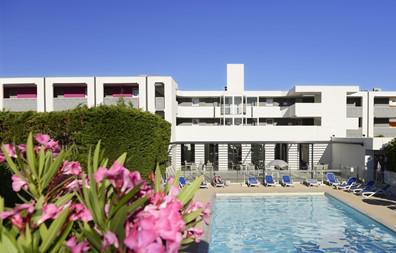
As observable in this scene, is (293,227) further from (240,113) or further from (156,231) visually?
(240,113)

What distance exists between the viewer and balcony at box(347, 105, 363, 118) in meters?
38.8

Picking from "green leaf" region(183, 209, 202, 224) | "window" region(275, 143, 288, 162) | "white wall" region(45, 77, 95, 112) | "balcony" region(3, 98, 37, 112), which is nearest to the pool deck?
"green leaf" region(183, 209, 202, 224)

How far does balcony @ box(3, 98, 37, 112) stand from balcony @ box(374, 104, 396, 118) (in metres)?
35.8

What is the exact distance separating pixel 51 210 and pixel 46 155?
0.77m

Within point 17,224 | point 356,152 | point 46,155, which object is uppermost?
point 46,155

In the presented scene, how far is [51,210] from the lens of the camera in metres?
2.19

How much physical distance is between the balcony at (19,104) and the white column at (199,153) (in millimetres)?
14890

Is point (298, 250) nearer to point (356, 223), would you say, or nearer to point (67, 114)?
point (356, 223)

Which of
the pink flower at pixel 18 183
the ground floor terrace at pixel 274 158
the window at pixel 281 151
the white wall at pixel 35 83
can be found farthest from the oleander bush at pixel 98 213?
the window at pixel 281 151

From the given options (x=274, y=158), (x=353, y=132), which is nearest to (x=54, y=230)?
(x=274, y=158)

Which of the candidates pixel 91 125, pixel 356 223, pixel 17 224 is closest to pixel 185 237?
pixel 17 224

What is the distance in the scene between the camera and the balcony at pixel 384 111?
4006 centimetres

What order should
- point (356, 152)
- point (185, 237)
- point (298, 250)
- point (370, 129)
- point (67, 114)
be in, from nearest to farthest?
point (185, 237) → point (67, 114) → point (298, 250) → point (356, 152) → point (370, 129)

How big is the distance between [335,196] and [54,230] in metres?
20.6
